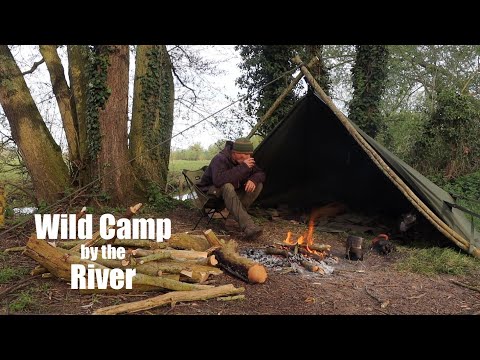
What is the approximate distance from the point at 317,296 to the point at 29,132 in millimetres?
4735

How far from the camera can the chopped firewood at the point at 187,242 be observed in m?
4.12

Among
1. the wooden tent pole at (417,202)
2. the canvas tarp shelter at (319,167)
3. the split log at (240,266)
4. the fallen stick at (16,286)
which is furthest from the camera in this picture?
the canvas tarp shelter at (319,167)

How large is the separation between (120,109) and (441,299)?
4.73 m

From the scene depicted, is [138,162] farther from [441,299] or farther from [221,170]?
[441,299]

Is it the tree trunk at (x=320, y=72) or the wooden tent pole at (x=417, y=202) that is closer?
the wooden tent pole at (x=417, y=202)

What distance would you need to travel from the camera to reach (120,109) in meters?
6.20

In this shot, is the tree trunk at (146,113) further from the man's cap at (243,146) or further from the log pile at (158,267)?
the log pile at (158,267)

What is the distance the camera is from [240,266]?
362cm

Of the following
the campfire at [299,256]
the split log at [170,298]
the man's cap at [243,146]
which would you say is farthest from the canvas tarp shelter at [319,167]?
the split log at [170,298]

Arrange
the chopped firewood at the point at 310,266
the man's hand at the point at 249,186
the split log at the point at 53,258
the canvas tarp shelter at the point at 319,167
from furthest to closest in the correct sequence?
the canvas tarp shelter at the point at 319,167, the man's hand at the point at 249,186, the chopped firewood at the point at 310,266, the split log at the point at 53,258

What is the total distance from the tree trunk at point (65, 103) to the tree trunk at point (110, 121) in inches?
17.4

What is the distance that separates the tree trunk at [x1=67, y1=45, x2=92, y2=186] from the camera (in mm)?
6402

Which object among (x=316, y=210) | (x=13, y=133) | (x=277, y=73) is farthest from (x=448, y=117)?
(x=13, y=133)
